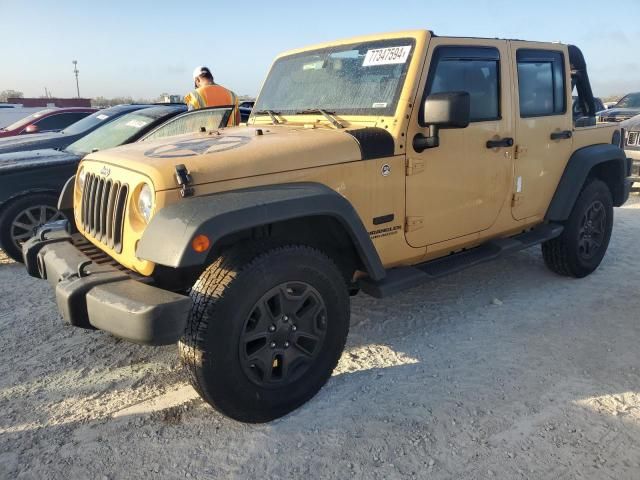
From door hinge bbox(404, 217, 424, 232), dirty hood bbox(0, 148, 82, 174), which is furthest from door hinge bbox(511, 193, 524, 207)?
dirty hood bbox(0, 148, 82, 174)

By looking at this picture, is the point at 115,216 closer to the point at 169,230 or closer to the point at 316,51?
the point at 169,230

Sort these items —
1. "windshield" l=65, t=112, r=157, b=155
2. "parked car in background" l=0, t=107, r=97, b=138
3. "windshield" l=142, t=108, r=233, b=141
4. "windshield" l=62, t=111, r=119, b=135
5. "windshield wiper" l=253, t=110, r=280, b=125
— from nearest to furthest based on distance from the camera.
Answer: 1. "windshield wiper" l=253, t=110, r=280, b=125
2. "windshield" l=142, t=108, r=233, b=141
3. "windshield" l=65, t=112, r=157, b=155
4. "windshield" l=62, t=111, r=119, b=135
5. "parked car in background" l=0, t=107, r=97, b=138

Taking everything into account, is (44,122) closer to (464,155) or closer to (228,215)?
(464,155)

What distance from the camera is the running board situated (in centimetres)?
318

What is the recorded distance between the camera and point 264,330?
8.77 feet

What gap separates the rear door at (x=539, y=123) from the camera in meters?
3.96

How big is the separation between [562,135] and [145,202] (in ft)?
11.0

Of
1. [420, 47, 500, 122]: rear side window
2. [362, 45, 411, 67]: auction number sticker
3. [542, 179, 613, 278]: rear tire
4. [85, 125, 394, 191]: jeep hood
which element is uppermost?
[362, 45, 411, 67]: auction number sticker

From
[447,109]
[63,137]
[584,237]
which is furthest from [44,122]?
[584,237]

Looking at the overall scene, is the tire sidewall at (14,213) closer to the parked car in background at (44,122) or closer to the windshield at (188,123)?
the windshield at (188,123)

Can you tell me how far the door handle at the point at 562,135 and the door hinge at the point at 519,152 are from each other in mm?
412

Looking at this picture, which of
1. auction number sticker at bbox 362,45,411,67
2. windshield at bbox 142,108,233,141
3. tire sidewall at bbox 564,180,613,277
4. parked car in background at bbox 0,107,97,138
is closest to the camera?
auction number sticker at bbox 362,45,411,67

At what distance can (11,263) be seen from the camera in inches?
213

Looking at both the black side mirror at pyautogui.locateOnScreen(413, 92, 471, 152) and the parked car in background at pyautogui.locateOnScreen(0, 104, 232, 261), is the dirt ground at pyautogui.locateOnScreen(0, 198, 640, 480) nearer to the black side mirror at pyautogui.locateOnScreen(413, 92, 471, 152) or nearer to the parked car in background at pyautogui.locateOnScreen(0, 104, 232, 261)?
the parked car in background at pyautogui.locateOnScreen(0, 104, 232, 261)
